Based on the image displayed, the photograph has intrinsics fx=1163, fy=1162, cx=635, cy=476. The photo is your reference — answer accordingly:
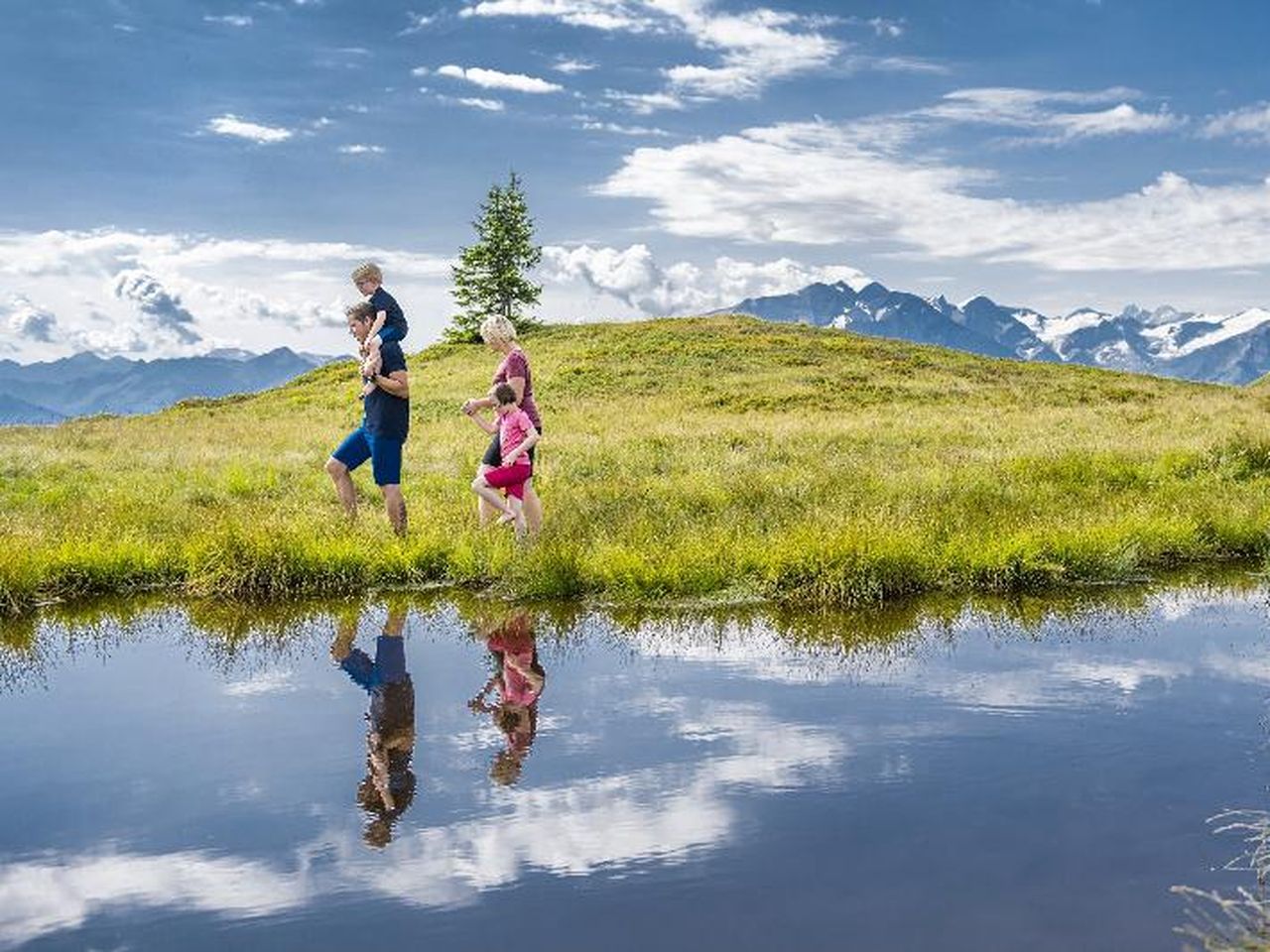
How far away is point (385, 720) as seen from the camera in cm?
670

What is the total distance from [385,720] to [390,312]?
6.17 metres

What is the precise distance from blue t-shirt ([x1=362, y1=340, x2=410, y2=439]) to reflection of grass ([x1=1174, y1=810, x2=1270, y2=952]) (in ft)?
28.6

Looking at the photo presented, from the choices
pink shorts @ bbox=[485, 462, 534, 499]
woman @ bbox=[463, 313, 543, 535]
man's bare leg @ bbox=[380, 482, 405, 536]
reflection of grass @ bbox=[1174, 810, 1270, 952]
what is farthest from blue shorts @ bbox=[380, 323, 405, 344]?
reflection of grass @ bbox=[1174, 810, 1270, 952]

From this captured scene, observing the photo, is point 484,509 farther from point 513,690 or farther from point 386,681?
point 513,690

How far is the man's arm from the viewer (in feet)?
38.1

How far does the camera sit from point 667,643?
860cm

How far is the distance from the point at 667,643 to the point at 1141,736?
11.2ft

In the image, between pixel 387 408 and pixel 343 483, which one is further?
pixel 343 483

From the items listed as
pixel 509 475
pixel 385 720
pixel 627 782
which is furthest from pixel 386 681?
pixel 509 475

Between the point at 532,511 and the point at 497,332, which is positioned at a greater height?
the point at 497,332

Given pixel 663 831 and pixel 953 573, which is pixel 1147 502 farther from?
Answer: pixel 663 831

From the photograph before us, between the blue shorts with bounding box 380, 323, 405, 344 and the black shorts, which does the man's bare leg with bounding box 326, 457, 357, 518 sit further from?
the black shorts

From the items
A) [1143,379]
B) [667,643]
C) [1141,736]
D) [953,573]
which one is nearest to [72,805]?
[667,643]

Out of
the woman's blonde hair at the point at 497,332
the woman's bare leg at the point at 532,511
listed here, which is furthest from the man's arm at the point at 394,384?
the woman's bare leg at the point at 532,511
